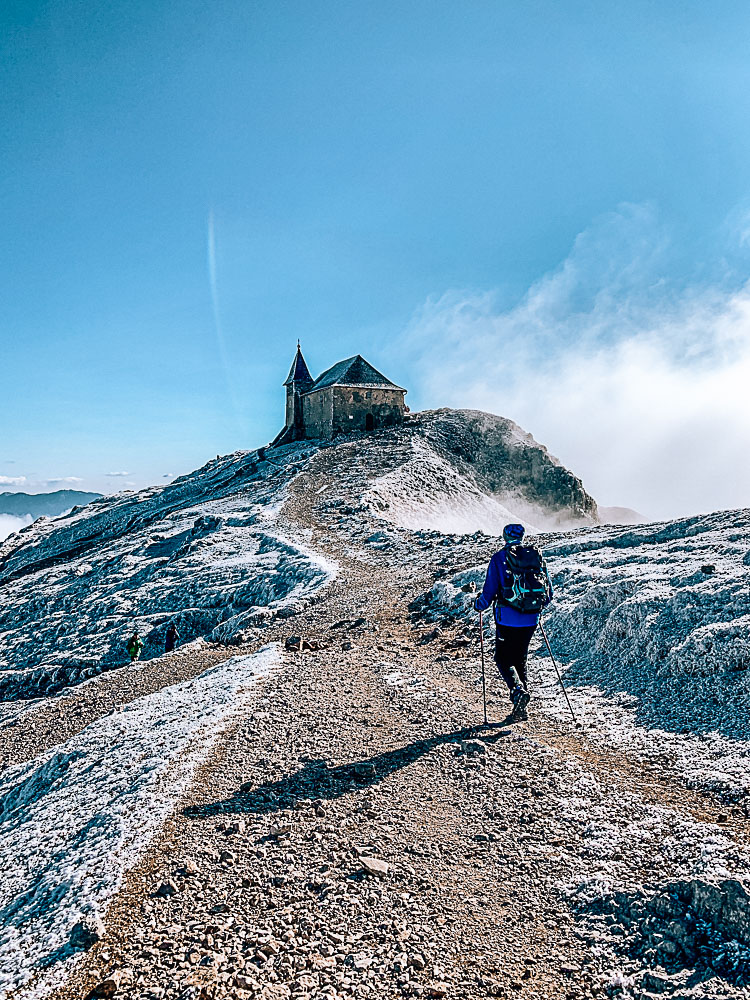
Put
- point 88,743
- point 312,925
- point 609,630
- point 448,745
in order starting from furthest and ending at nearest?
point 609,630 → point 88,743 → point 448,745 → point 312,925

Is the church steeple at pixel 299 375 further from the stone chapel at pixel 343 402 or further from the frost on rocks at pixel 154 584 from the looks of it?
the frost on rocks at pixel 154 584

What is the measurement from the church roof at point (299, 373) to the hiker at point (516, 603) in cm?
7044

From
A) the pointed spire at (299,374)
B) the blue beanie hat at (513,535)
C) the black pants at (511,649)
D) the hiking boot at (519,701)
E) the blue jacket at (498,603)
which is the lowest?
the hiking boot at (519,701)

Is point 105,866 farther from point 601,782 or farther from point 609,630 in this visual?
point 609,630

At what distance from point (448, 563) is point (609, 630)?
456 inches

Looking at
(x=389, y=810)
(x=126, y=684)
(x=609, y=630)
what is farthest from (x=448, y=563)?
(x=389, y=810)

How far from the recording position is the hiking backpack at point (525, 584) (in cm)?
1087

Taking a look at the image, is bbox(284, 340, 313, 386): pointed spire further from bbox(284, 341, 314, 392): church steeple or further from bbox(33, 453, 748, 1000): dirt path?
bbox(33, 453, 748, 1000): dirt path

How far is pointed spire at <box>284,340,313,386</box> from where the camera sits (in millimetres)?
78625

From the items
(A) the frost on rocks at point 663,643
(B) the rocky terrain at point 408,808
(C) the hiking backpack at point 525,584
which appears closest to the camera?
(B) the rocky terrain at point 408,808

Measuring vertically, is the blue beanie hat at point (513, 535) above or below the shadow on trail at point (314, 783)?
above

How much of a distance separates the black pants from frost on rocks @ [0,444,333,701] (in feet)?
A: 39.2

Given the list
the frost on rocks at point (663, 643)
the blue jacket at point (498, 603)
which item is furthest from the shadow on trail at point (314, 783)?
the frost on rocks at point (663, 643)

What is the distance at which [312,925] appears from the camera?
584cm
